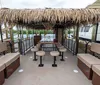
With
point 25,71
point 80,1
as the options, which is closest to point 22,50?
point 25,71

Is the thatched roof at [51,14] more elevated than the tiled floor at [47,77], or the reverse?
the thatched roof at [51,14]

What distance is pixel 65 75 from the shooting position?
3.19 m

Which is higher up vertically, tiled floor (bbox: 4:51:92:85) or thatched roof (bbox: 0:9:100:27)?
thatched roof (bbox: 0:9:100:27)

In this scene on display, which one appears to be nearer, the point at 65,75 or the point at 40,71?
the point at 65,75

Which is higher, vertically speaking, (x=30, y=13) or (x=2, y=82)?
(x=30, y=13)

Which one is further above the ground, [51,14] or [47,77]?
[51,14]


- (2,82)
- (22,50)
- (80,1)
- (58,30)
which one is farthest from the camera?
(80,1)

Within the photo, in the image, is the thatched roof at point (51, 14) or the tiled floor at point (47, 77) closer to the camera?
the tiled floor at point (47, 77)

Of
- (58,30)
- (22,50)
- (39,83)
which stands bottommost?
(39,83)

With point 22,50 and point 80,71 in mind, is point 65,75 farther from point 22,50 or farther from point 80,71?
point 22,50

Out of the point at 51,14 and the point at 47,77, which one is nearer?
the point at 47,77

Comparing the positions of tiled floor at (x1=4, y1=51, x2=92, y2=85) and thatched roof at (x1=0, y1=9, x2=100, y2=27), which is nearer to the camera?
tiled floor at (x1=4, y1=51, x2=92, y2=85)

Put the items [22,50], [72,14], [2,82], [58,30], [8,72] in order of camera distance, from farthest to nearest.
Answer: [58,30], [22,50], [72,14], [8,72], [2,82]

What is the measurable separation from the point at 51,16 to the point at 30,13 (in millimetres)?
767
